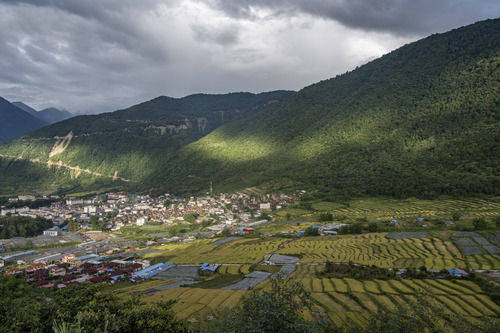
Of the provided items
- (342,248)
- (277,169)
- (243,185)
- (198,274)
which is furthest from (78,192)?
(342,248)

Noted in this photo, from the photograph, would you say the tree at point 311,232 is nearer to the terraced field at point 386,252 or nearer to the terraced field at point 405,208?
the terraced field at point 386,252

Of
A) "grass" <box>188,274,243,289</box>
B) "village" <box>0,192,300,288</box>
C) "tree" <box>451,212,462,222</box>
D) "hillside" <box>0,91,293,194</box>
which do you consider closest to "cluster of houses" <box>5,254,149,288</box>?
"village" <box>0,192,300,288</box>

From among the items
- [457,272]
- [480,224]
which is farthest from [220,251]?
[480,224]

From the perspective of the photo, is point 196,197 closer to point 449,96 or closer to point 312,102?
point 312,102

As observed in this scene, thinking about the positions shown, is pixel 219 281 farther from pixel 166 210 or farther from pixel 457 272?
pixel 166 210

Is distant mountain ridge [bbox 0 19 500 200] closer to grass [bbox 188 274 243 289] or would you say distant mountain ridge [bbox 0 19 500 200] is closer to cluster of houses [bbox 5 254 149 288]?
grass [bbox 188 274 243 289]
